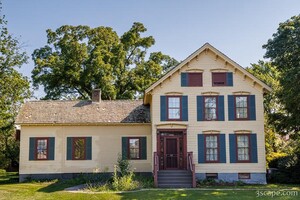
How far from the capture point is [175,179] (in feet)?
73.1

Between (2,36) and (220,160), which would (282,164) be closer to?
(220,160)

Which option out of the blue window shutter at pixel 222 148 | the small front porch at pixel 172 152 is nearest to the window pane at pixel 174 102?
the small front porch at pixel 172 152

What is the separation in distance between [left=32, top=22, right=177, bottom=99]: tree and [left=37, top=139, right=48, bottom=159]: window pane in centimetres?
1262

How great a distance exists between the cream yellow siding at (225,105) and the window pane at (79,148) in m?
5.13

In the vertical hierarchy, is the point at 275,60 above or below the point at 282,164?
above

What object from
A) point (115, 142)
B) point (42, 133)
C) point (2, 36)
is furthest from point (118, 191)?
point (2, 36)

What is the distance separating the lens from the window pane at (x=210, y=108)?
24219 mm

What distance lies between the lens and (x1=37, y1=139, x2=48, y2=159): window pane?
25.3 meters

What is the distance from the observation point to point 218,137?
78.6 ft

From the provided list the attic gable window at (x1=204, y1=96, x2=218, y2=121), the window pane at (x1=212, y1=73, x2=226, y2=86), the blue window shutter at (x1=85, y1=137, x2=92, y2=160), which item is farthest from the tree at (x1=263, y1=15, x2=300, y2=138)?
the blue window shutter at (x1=85, y1=137, x2=92, y2=160)

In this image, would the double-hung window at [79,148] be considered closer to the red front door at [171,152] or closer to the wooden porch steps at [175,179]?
the red front door at [171,152]

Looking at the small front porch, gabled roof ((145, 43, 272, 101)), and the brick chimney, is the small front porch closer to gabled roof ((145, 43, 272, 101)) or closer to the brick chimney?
gabled roof ((145, 43, 272, 101))

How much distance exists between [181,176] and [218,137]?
3.64 metres

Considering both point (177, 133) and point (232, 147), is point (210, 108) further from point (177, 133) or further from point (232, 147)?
point (232, 147)
